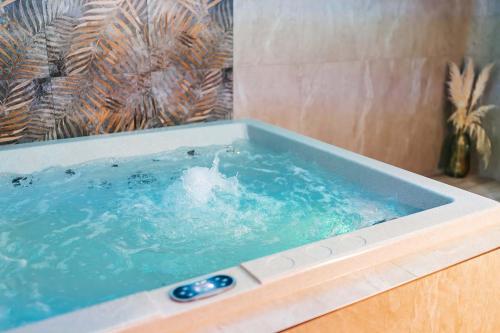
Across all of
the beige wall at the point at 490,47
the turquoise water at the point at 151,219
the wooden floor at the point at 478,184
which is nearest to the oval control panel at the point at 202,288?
the turquoise water at the point at 151,219

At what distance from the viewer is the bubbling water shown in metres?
1.90

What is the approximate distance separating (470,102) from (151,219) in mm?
3029

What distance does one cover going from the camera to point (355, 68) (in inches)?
129

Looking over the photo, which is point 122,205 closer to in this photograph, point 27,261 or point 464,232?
point 27,261

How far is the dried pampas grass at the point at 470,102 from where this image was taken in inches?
143

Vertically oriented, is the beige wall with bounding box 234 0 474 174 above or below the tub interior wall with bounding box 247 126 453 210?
above

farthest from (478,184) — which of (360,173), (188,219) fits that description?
(188,219)

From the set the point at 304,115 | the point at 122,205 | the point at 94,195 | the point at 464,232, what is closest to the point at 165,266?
the point at 122,205

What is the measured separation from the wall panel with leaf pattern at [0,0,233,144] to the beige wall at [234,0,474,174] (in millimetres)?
211

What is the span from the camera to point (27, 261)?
1.40m

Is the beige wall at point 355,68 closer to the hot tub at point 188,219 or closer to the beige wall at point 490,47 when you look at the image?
the beige wall at point 490,47

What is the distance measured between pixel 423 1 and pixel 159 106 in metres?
2.09

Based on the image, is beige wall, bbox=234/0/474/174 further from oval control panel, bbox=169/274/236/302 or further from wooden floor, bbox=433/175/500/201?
oval control panel, bbox=169/274/236/302

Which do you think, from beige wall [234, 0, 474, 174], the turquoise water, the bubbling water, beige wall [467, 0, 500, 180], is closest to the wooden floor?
beige wall [467, 0, 500, 180]
